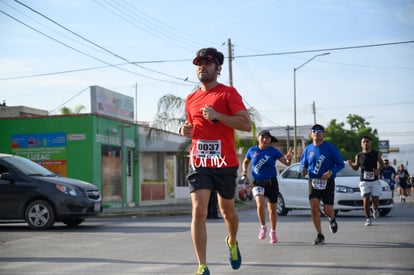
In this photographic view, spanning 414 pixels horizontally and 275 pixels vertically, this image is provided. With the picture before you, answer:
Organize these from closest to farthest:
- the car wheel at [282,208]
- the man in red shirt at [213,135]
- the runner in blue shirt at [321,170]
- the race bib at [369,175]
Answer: the man in red shirt at [213,135] < the runner in blue shirt at [321,170] < the race bib at [369,175] < the car wheel at [282,208]

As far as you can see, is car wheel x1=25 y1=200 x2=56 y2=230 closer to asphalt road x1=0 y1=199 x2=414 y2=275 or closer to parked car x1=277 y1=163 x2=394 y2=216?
asphalt road x1=0 y1=199 x2=414 y2=275

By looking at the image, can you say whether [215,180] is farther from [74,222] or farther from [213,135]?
[74,222]

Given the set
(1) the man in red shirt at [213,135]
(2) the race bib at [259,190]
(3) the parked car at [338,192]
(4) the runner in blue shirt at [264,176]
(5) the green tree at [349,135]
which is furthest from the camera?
(5) the green tree at [349,135]

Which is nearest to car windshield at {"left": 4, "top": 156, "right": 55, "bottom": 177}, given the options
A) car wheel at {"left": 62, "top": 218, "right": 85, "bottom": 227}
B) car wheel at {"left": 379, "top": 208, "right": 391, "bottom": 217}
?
car wheel at {"left": 62, "top": 218, "right": 85, "bottom": 227}

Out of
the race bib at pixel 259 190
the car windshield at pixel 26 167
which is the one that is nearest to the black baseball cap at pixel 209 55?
the race bib at pixel 259 190

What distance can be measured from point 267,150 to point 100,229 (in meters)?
4.66

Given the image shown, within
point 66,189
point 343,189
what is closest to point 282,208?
point 343,189

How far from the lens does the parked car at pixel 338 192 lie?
698 inches

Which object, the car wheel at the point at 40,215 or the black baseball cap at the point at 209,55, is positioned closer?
the black baseball cap at the point at 209,55

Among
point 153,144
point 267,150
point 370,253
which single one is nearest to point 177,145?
point 153,144

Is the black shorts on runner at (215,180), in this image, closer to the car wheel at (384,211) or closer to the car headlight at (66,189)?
the car headlight at (66,189)

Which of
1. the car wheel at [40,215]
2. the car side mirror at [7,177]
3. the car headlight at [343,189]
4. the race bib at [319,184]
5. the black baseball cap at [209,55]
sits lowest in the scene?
the car wheel at [40,215]

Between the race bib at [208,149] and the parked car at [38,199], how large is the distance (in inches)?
324

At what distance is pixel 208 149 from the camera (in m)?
6.90
